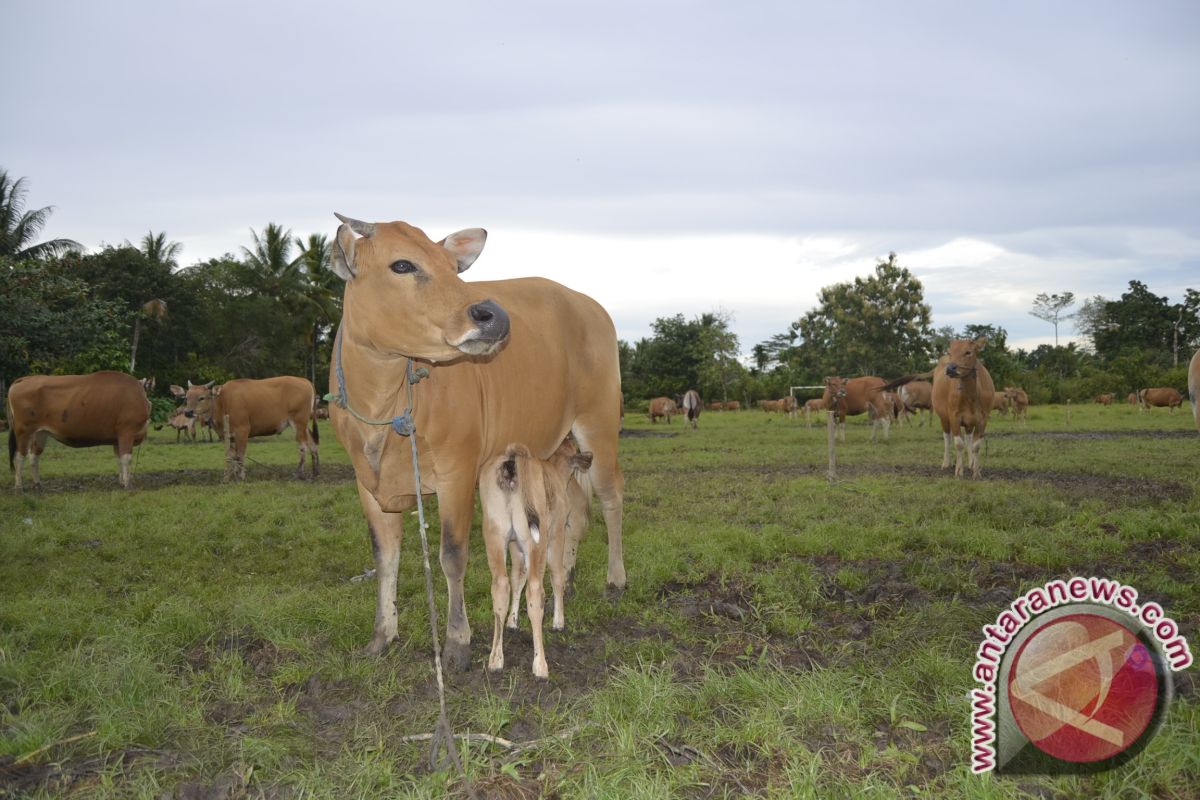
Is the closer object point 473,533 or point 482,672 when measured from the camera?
point 482,672

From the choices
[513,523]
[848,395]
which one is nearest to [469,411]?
[513,523]

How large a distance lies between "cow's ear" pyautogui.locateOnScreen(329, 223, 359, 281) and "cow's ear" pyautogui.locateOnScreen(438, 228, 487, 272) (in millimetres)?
649

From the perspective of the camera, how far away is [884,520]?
8602 mm

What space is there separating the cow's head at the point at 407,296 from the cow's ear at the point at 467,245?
0.37 metres

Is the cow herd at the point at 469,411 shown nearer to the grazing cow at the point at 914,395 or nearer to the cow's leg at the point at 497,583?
the cow's leg at the point at 497,583

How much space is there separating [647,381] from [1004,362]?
21323mm

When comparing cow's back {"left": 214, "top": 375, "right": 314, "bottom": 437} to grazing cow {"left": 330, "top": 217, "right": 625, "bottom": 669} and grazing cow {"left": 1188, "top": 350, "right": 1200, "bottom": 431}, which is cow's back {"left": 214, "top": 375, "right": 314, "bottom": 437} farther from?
grazing cow {"left": 1188, "top": 350, "right": 1200, "bottom": 431}

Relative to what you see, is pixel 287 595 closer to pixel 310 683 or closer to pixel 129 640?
pixel 129 640

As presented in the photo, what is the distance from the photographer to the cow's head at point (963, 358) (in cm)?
1341

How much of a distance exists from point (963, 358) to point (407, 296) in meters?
11.9

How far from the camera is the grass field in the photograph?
3.19 metres

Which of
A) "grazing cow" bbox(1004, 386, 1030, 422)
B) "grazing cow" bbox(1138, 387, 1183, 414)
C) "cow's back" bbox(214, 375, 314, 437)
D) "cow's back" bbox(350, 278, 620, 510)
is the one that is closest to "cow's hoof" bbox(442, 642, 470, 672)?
"cow's back" bbox(350, 278, 620, 510)

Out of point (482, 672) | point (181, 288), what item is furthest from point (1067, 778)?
point (181, 288)

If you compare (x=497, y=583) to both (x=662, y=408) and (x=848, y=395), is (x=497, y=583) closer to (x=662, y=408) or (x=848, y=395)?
(x=848, y=395)
